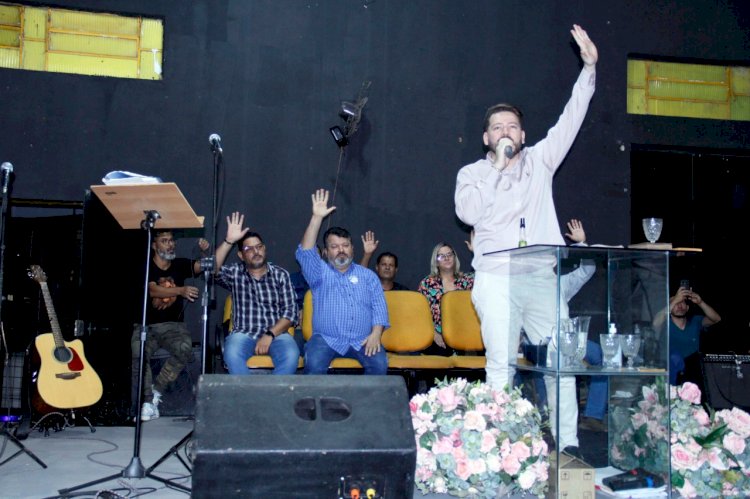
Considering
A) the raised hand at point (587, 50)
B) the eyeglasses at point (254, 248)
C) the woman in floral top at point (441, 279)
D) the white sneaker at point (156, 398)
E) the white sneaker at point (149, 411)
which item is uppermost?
the raised hand at point (587, 50)

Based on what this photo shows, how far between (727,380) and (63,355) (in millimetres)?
4864

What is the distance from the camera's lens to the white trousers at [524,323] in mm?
3074

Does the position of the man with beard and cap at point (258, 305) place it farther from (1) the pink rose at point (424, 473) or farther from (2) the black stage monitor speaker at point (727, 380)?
(2) the black stage monitor speaker at point (727, 380)

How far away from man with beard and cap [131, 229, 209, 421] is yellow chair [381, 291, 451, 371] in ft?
5.14

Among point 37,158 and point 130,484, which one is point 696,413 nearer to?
point 130,484

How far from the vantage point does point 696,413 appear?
3332mm

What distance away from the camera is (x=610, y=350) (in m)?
3.16

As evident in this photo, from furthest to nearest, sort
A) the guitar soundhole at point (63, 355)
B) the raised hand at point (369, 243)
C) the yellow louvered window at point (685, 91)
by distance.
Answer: the yellow louvered window at point (685, 91), the raised hand at point (369, 243), the guitar soundhole at point (63, 355)

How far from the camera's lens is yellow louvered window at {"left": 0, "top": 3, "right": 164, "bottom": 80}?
6180 millimetres

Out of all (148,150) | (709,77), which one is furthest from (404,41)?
(709,77)

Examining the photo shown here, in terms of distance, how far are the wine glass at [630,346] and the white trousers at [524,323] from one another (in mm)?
263

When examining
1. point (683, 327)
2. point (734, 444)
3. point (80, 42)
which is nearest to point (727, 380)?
point (683, 327)

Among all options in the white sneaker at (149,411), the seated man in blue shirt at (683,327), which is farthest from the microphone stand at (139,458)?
the seated man in blue shirt at (683,327)

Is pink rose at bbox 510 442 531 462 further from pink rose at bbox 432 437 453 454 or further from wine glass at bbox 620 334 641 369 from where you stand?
wine glass at bbox 620 334 641 369
